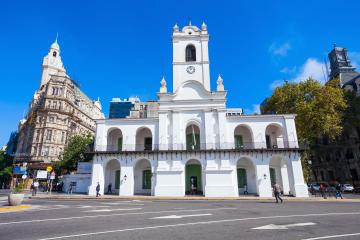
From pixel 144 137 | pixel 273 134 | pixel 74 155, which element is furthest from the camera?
pixel 74 155

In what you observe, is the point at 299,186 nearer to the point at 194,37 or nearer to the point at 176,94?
the point at 176,94

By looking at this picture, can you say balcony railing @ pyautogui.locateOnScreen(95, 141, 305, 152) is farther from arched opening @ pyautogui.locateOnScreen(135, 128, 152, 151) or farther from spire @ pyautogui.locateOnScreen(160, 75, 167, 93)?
spire @ pyautogui.locateOnScreen(160, 75, 167, 93)

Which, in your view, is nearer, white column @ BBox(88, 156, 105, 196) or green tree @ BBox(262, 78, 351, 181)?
white column @ BBox(88, 156, 105, 196)

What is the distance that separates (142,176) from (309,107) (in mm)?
24491

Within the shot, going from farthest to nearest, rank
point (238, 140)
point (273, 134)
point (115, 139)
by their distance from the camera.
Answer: point (115, 139) → point (273, 134) → point (238, 140)

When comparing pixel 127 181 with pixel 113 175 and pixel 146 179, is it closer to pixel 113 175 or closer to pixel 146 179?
pixel 146 179

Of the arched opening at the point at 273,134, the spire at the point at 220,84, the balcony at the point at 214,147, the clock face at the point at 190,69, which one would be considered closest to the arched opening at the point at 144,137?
the balcony at the point at 214,147

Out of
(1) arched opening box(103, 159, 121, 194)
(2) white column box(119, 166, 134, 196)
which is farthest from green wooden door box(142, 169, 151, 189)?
(1) arched opening box(103, 159, 121, 194)

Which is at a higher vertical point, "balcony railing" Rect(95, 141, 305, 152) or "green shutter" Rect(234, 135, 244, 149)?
"green shutter" Rect(234, 135, 244, 149)

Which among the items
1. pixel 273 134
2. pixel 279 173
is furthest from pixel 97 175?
pixel 273 134

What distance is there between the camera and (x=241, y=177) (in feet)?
94.2

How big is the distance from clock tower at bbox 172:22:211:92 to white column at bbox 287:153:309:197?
13.4 metres

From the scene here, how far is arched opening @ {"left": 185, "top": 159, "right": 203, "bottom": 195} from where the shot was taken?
1108 inches

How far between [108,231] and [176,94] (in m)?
Answer: 23.6
